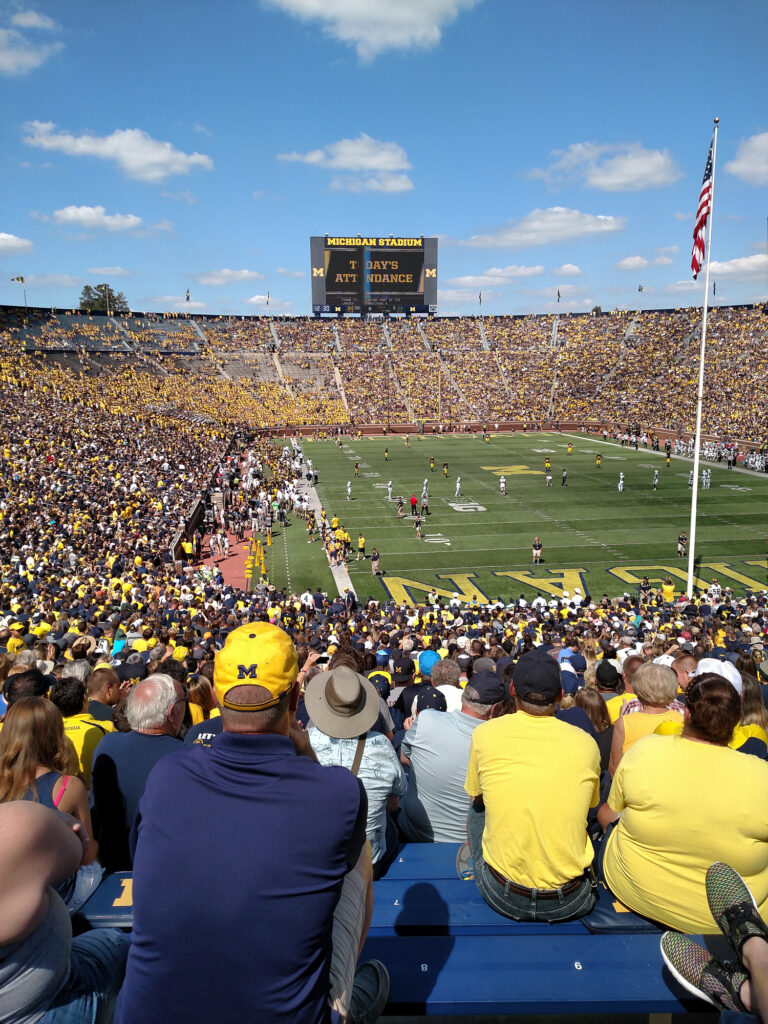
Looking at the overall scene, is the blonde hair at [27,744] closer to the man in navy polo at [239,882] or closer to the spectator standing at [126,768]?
the spectator standing at [126,768]

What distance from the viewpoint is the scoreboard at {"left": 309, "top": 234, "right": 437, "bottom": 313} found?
75.8 meters

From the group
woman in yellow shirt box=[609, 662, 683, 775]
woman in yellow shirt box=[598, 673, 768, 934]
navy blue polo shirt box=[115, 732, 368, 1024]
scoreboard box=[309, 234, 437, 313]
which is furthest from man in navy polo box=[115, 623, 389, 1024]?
scoreboard box=[309, 234, 437, 313]

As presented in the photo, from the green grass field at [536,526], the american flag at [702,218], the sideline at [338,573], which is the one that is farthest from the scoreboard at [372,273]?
the american flag at [702,218]

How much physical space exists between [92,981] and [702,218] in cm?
2084

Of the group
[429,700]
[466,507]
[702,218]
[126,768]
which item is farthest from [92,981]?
[466,507]

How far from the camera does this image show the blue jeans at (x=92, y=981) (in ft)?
7.50

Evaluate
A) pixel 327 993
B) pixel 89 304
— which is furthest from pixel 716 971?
pixel 89 304

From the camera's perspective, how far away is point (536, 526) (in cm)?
3216

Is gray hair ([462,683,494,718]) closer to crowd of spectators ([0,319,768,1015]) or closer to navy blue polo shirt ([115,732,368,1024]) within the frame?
crowd of spectators ([0,319,768,1015])

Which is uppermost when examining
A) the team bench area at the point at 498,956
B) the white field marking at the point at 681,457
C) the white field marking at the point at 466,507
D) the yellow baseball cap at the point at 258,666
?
the yellow baseball cap at the point at 258,666

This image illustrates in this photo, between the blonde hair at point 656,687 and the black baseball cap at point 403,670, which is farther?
the black baseball cap at point 403,670

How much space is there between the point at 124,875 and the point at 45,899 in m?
1.77

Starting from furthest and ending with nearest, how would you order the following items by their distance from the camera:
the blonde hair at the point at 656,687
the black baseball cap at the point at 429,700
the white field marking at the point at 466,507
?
the white field marking at the point at 466,507 < the black baseball cap at the point at 429,700 < the blonde hair at the point at 656,687

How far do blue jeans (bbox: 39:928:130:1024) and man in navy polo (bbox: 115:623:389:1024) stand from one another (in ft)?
0.91
